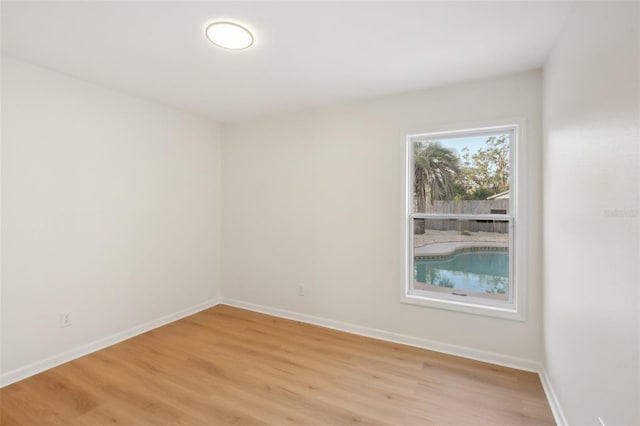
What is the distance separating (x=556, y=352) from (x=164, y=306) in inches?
146

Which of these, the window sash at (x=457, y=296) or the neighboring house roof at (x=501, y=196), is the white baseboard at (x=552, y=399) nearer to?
the window sash at (x=457, y=296)

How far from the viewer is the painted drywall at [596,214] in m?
1.08

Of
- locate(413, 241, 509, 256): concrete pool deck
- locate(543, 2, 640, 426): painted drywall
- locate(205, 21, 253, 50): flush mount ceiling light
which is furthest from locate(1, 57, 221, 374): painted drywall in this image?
locate(543, 2, 640, 426): painted drywall

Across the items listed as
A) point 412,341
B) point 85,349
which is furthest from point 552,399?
point 85,349

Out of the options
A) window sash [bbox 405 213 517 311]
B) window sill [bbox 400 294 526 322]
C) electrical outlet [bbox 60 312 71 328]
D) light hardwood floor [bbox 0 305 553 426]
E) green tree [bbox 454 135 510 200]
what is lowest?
light hardwood floor [bbox 0 305 553 426]

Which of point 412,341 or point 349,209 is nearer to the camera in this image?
point 412,341

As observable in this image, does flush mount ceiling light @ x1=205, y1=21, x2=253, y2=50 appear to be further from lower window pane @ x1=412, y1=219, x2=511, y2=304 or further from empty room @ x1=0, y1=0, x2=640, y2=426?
lower window pane @ x1=412, y1=219, x2=511, y2=304

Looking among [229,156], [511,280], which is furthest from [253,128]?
[511,280]

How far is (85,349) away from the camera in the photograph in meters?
2.72

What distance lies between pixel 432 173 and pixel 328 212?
1.17m

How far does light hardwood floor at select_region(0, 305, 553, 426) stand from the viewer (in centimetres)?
194

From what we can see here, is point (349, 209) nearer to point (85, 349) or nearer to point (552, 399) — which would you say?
point (552, 399)

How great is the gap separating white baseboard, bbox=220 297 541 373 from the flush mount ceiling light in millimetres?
2813

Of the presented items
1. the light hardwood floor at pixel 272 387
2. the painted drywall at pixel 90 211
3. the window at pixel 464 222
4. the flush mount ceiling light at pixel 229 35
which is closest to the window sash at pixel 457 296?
the window at pixel 464 222
